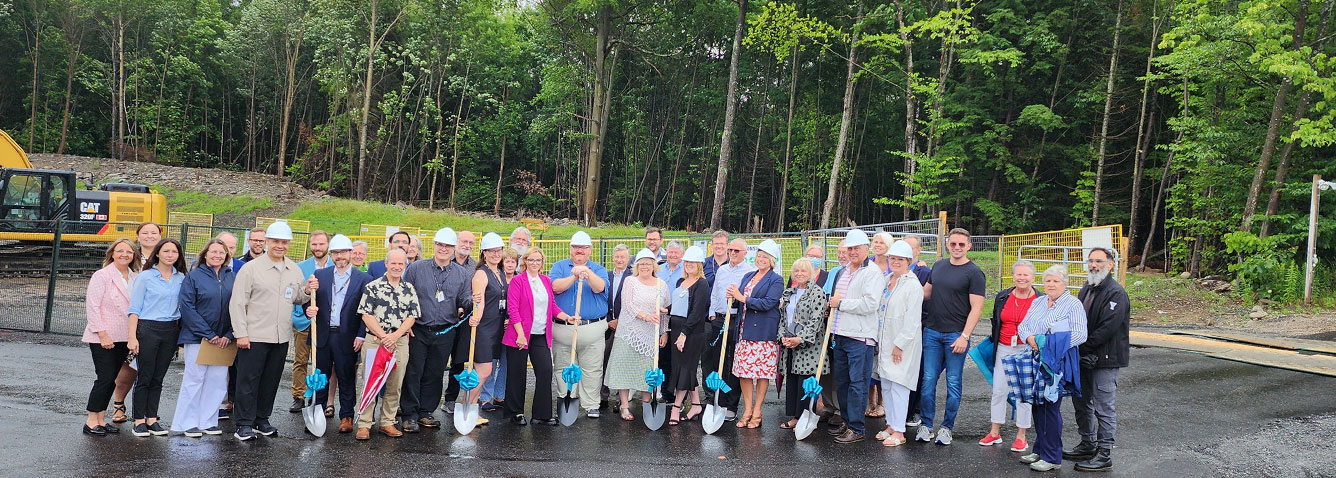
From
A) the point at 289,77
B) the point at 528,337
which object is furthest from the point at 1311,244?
the point at 289,77

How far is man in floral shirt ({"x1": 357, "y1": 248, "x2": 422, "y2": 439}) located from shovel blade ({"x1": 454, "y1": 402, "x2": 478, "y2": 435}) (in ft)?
1.56

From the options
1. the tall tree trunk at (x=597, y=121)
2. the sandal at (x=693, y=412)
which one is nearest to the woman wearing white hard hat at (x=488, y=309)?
the sandal at (x=693, y=412)

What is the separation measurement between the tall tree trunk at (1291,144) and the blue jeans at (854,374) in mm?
16109

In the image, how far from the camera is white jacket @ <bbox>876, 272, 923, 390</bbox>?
6594mm

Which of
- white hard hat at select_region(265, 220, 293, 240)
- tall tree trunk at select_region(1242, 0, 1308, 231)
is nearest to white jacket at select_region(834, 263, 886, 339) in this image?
white hard hat at select_region(265, 220, 293, 240)

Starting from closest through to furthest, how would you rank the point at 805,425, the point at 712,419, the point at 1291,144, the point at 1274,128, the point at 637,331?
the point at 805,425
the point at 712,419
the point at 637,331
the point at 1291,144
the point at 1274,128

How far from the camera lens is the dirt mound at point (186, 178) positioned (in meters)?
34.9

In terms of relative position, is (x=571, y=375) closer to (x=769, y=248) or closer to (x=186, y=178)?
(x=769, y=248)

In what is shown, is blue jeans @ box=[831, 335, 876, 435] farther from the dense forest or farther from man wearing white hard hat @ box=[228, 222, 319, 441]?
the dense forest

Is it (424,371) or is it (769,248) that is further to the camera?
(769,248)

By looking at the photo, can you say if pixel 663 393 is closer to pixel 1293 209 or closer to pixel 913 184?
pixel 1293 209

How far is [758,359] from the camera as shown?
23.1 feet

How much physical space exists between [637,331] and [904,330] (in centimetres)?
236

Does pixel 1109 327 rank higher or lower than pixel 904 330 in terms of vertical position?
higher
